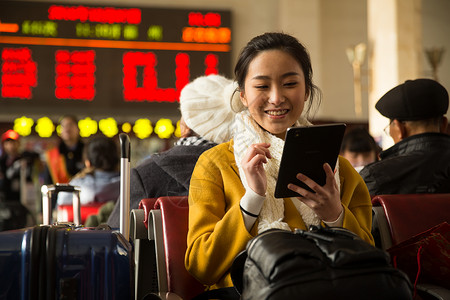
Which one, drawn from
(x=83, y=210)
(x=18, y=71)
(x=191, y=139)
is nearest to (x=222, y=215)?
(x=191, y=139)

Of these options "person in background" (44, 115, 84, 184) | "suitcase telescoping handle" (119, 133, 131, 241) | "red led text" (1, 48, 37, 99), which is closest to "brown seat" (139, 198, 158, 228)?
"suitcase telescoping handle" (119, 133, 131, 241)

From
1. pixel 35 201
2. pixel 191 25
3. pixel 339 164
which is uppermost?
pixel 191 25

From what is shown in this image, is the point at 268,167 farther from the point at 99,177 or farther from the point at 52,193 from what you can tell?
the point at 99,177

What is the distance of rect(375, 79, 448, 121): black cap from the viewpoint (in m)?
2.75

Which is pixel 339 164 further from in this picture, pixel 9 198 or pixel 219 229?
pixel 9 198

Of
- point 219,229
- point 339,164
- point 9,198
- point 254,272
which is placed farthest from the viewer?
point 9,198

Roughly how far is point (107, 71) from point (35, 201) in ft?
7.49

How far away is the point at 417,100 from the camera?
2768mm

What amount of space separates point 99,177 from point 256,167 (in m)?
3.12

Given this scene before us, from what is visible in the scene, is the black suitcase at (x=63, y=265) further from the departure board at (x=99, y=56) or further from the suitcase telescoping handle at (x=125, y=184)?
the departure board at (x=99, y=56)

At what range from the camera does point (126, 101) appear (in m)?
9.05

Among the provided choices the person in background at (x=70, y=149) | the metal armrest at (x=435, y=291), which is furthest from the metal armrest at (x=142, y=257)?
the person in background at (x=70, y=149)

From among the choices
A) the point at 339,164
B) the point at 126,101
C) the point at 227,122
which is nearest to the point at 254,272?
the point at 339,164

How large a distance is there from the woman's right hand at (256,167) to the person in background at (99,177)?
2.88 metres
